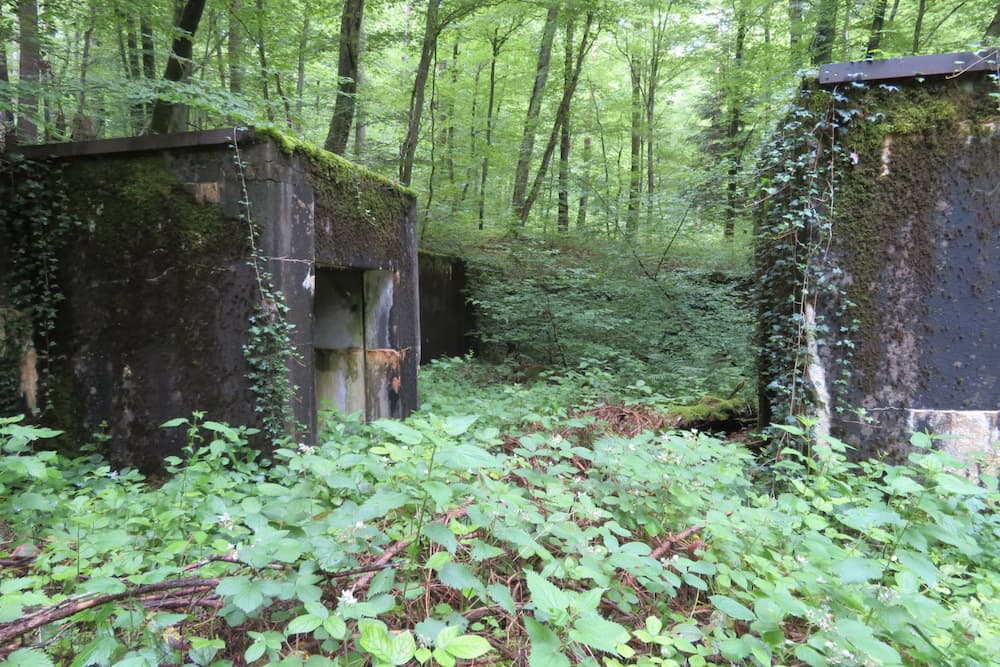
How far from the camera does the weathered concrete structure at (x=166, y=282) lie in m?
3.91

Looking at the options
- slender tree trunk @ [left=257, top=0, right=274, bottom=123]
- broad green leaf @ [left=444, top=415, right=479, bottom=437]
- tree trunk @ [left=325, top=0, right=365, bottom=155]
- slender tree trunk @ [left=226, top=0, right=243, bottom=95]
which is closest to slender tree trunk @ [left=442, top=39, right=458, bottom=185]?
tree trunk @ [left=325, top=0, right=365, bottom=155]

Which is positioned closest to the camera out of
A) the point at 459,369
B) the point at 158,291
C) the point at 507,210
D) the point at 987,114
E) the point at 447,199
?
the point at 987,114

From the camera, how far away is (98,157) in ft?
13.5

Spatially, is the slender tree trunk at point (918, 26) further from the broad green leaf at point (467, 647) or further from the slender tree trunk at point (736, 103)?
the broad green leaf at point (467, 647)

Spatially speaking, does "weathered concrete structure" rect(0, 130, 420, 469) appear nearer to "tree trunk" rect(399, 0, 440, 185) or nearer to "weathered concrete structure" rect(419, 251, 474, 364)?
"weathered concrete structure" rect(419, 251, 474, 364)

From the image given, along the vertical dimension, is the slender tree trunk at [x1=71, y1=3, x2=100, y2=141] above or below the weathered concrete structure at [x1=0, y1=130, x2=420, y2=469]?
above

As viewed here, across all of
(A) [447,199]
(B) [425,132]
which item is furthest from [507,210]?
(B) [425,132]

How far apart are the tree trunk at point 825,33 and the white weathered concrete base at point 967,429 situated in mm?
6419

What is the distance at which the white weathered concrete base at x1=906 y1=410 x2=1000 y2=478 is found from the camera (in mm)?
3613

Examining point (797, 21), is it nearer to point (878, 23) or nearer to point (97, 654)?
point (878, 23)

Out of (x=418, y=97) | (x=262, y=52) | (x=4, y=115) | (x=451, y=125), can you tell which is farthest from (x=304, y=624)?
(x=451, y=125)

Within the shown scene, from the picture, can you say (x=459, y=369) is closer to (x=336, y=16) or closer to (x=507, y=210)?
(x=507, y=210)

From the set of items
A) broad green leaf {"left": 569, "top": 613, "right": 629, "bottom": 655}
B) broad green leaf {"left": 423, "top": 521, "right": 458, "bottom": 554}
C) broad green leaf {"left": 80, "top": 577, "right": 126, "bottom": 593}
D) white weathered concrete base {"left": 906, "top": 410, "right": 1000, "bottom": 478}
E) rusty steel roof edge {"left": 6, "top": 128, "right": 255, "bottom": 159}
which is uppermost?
rusty steel roof edge {"left": 6, "top": 128, "right": 255, "bottom": 159}

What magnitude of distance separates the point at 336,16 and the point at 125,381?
744 cm
